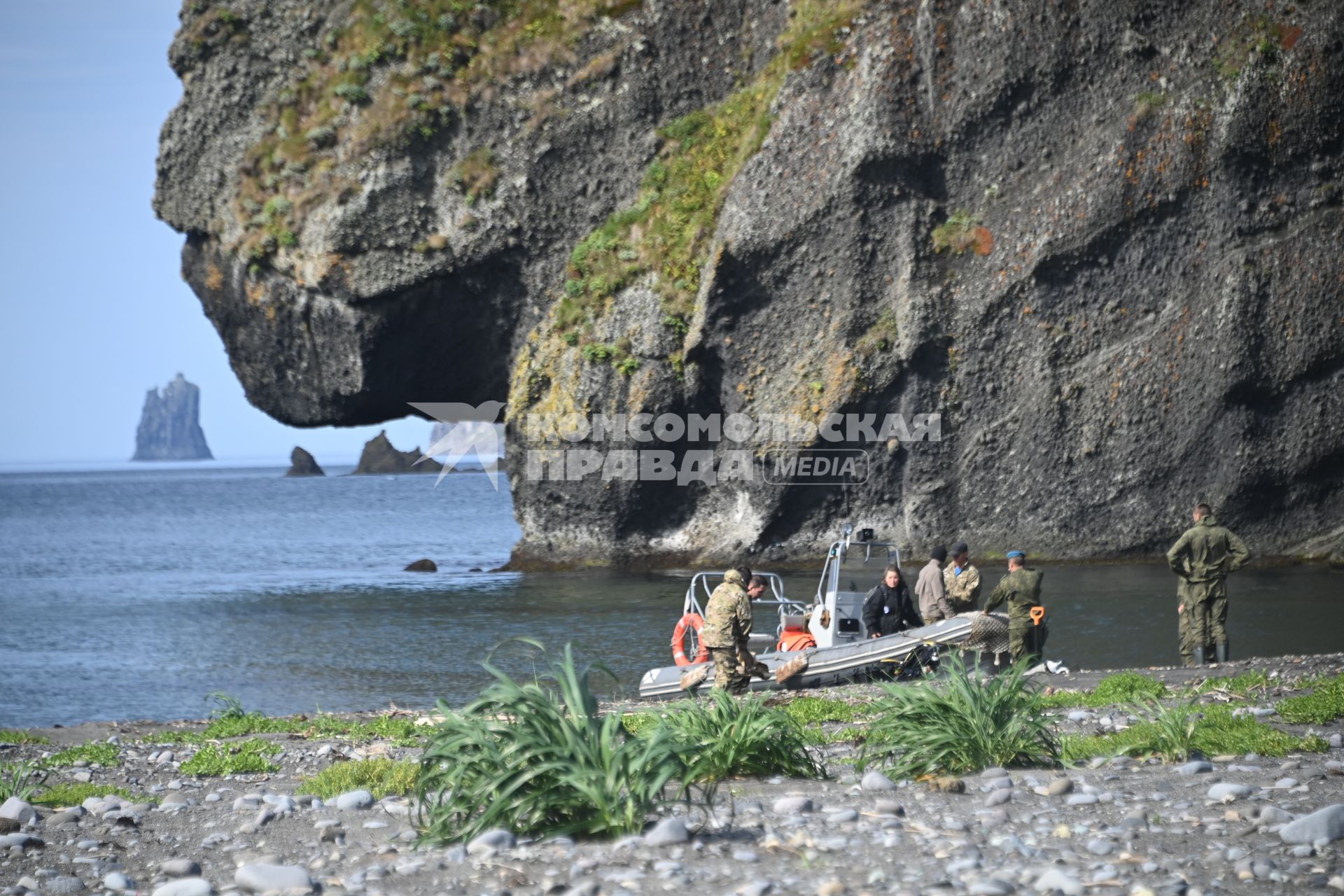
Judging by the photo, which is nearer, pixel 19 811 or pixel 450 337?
pixel 19 811

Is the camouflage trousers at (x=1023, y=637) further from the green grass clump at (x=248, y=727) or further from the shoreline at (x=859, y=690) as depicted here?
the green grass clump at (x=248, y=727)

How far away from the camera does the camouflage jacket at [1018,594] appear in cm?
1664

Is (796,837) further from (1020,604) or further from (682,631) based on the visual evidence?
(682,631)

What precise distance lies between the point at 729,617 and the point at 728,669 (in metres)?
0.62

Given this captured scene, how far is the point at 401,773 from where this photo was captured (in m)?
9.34

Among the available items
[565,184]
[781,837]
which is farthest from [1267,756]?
[565,184]

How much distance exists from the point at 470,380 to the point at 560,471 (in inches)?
269

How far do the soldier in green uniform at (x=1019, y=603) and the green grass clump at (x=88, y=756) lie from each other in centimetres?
1056

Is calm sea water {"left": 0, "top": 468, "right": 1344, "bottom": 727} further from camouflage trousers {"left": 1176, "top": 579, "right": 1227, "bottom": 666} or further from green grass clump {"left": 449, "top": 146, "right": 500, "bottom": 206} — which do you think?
green grass clump {"left": 449, "top": 146, "right": 500, "bottom": 206}

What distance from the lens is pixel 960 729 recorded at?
28.3ft

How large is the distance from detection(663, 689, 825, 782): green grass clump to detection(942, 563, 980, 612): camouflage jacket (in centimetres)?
1022

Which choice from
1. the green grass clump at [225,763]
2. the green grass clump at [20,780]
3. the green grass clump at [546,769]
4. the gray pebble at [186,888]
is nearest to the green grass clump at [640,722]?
the green grass clump at [546,769]

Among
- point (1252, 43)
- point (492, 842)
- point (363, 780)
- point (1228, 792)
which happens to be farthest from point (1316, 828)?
point (1252, 43)

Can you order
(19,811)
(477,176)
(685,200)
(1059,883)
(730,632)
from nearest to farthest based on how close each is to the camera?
(1059,883) < (19,811) < (730,632) < (685,200) < (477,176)
